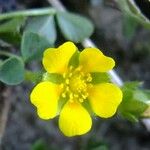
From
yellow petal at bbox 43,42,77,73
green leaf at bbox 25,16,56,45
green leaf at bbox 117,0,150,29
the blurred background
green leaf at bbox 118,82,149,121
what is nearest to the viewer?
yellow petal at bbox 43,42,77,73

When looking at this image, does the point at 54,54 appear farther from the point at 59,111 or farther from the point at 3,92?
the point at 3,92

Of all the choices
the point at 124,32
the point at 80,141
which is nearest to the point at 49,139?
the point at 80,141

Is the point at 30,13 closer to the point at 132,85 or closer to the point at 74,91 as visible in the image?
the point at 74,91

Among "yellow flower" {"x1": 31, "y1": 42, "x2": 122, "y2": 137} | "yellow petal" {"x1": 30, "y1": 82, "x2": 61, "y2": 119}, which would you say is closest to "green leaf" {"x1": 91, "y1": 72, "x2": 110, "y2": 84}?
"yellow flower" {"x1": 31, "y1": 42, "x2": 122, "y2": 137}

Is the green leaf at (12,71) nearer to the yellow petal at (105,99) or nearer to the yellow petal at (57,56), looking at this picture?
the yellow petal at (57,56)

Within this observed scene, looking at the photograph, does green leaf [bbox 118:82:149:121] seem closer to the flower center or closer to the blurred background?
the flower center

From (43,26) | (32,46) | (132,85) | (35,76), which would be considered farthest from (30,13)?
(132,85)

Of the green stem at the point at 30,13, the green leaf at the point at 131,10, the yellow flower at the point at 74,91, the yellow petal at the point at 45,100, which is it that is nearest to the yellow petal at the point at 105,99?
the yellow flower at the point at 74,91
